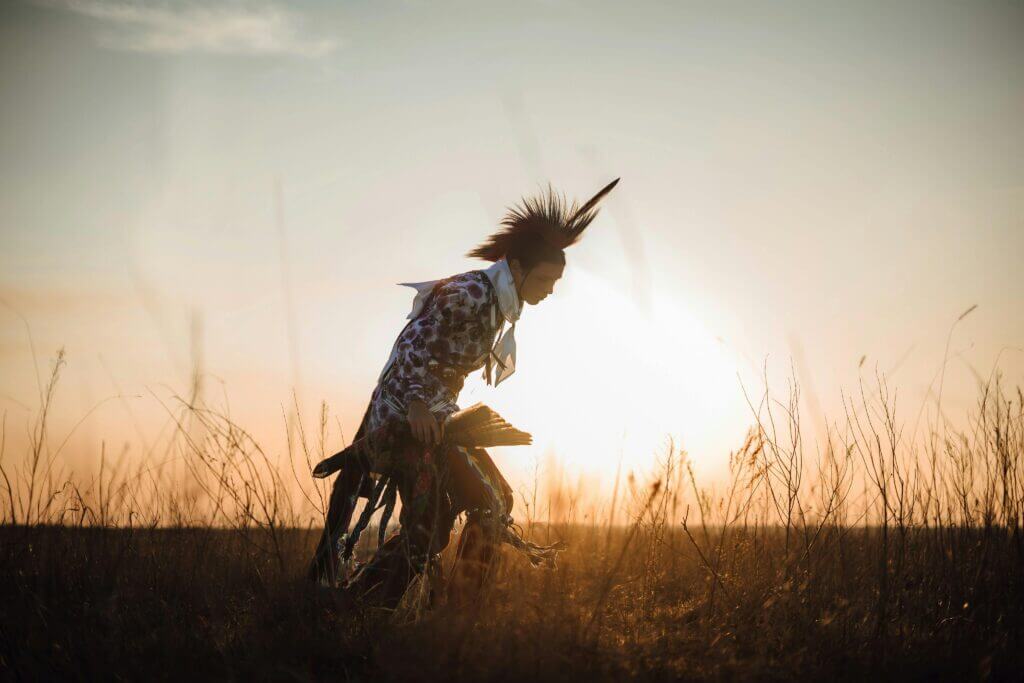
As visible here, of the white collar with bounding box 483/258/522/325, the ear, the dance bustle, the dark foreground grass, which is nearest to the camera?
the dark foreground grass

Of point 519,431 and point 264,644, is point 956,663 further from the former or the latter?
point 264,644

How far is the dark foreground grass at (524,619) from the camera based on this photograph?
2811 millimetres

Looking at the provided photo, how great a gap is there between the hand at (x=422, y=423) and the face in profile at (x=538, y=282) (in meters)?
0.79

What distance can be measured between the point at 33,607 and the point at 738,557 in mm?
3429

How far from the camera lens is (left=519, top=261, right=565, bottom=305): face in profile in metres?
3.86

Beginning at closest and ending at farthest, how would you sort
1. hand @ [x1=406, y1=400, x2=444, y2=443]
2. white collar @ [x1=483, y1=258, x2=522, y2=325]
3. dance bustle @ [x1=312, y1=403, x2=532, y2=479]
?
hand @ [x1=406, y1=400, x2=444, y2=443] < dance bustle @ [x1=312, y1=403, x2=532, y2=479] < white collar @ [x1=483, y1=258, x2=522, y2=325]

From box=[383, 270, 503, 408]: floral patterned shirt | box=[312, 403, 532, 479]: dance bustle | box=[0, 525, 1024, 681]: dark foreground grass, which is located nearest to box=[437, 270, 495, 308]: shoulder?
box=[383, 270, 503, 408]: floral patterned shirt

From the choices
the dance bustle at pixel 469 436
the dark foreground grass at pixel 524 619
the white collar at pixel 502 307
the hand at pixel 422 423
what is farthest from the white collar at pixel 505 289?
the dark foreground grass at pixel 524 619

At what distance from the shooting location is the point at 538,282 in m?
3.86

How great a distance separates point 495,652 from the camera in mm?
2752

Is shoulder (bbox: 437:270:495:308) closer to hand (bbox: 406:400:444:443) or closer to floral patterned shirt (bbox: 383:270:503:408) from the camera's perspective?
floral patterned shirt (bbox: 383:270:503:408)

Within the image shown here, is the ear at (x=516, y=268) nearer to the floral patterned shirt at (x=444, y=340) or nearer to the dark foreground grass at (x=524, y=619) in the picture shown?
the floral patterned shirt at (x=444, y=340)

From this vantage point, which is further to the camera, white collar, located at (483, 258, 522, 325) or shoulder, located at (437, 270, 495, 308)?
white collar, located at (483, 258, 522, 325)

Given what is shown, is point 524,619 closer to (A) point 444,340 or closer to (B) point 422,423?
(B) point 422,423
